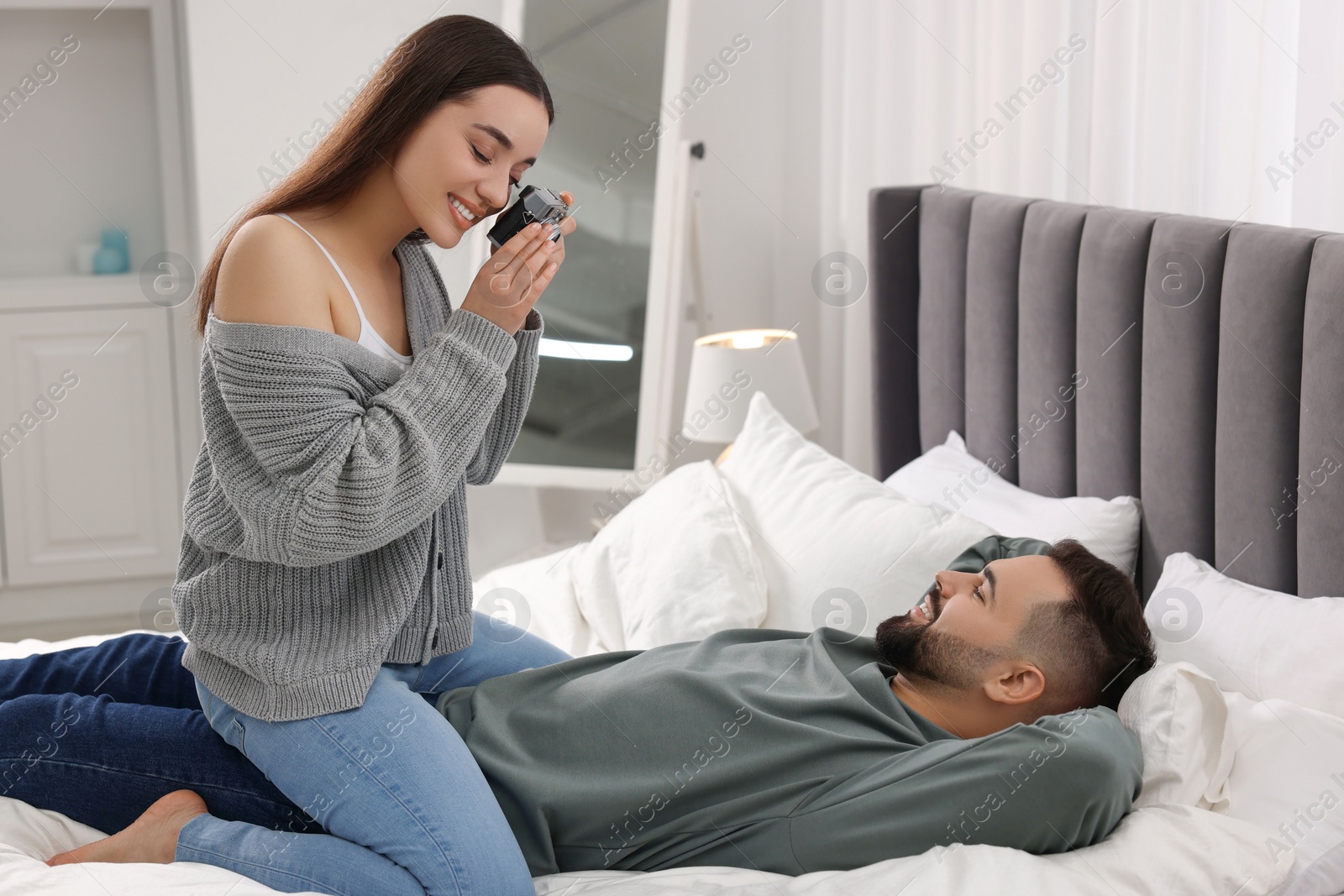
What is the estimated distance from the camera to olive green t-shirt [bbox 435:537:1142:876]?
104cm

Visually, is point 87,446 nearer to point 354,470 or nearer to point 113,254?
point 113,254

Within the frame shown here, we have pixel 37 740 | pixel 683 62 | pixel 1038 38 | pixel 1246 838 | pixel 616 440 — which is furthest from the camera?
pixel 616 440

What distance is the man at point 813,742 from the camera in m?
1.05

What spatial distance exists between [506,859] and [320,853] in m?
0.18

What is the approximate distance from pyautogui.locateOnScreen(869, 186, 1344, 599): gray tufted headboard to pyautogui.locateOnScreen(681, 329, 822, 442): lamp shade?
9.9 inches

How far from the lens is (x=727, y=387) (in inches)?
A: 95.4

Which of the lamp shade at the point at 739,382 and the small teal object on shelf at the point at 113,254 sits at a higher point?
the small teal object on shelf at the point at 113,254

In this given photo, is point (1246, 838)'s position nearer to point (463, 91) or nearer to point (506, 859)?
point (506, 859)

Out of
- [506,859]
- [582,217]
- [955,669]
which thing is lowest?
[506,859]

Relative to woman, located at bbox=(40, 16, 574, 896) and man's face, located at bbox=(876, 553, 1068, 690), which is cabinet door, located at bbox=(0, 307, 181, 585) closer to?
woman, located at bbox=(40, 16, 574, 896)

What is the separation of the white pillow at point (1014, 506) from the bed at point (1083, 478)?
2cm

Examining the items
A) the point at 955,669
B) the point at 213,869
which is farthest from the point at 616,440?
the point at 213,869

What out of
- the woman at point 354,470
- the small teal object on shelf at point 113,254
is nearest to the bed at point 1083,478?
the woman at point 354,470

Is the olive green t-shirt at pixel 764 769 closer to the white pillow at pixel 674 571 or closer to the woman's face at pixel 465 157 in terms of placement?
the white pillow at pixel 674 571
